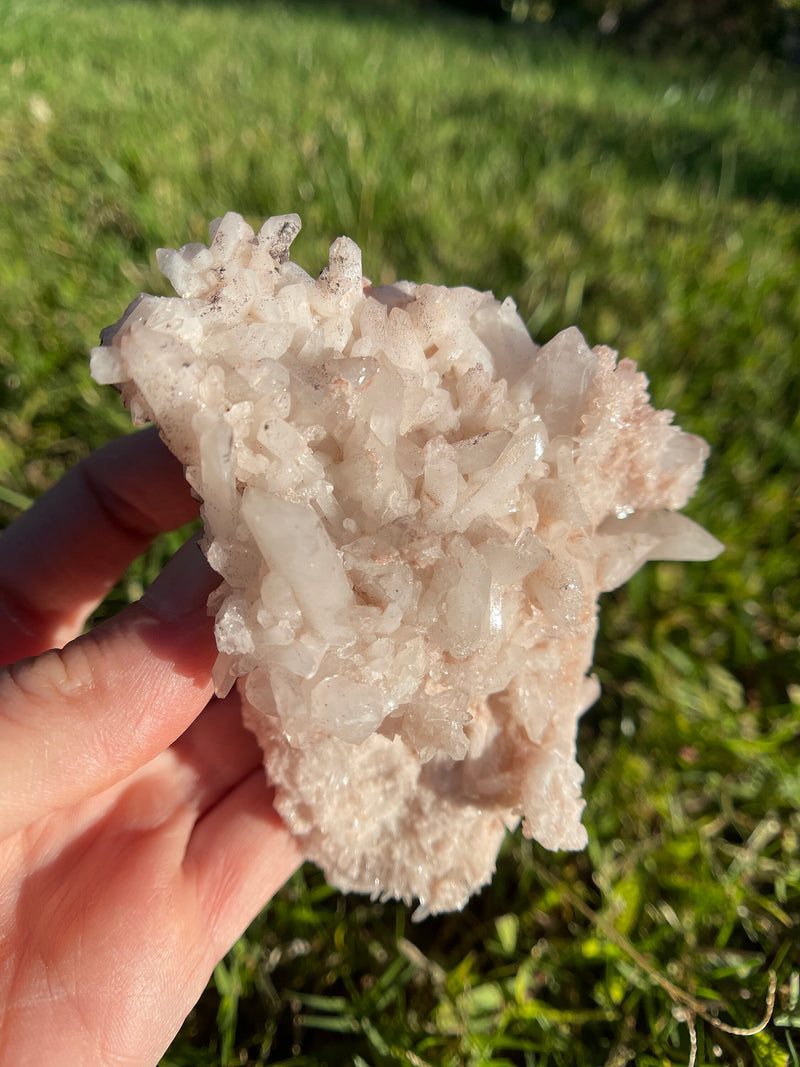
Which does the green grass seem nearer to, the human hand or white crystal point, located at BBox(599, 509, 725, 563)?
the human hand

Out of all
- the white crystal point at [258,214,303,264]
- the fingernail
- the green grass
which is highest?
the white crystal point at [258,214,303,264]

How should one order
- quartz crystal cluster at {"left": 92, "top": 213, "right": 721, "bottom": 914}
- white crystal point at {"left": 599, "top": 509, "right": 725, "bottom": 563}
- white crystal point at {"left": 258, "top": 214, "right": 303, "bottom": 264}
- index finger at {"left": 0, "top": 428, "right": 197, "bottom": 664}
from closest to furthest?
quartz crystal cluster at {"left": 92, "top": 213, "right": 721, "bottom": 914} < white crystal point at {"left": 258, "top": 214, "right": 303, "bottom": 264} < white crystal point at {"left": 599, "top": 509, "right": 725, "bottom": 563} < index finger at {"left": 0, "top": 428, "right": 197, "bottom": 664}

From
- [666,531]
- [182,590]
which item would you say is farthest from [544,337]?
[182,590]

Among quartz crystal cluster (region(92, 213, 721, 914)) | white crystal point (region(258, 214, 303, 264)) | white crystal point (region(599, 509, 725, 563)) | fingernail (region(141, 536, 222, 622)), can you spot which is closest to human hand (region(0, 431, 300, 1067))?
fingernail (region(141, 536, 222, 622))

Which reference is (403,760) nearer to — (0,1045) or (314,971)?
(314,971)

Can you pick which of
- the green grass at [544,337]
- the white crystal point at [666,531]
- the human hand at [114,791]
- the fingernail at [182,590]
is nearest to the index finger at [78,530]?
the human hand at [114,791]

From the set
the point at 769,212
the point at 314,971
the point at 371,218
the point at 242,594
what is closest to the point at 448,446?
the point at 242,594
